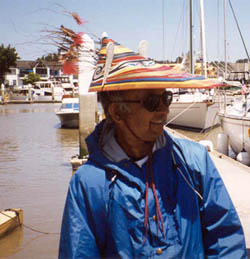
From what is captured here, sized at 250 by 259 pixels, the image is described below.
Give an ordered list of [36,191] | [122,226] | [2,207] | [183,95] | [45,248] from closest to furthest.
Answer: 1. [122,226]
2. [45,248]
3. [2,207]
4. [36,191]
5. [183,95]

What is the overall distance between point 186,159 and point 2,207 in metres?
6.91

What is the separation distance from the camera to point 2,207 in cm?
816

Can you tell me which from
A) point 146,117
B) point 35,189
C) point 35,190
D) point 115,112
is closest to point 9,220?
point 35,190

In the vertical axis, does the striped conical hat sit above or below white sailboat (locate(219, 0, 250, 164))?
above

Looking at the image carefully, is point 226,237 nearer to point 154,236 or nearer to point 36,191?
point 154,236

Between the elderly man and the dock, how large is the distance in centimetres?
253

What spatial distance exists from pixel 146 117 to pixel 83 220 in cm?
59

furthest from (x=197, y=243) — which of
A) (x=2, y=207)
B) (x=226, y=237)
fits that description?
(x=2, y=207)

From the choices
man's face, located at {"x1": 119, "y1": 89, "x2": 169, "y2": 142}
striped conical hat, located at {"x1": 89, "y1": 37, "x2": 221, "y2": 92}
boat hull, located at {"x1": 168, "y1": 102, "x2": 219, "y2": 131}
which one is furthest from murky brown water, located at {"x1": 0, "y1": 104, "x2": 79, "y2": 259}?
boat hull, located at {"x1": 168, "y1": 102, "x2": 219, "y2": 131}

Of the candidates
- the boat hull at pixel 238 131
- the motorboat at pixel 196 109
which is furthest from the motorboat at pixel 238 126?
the motorboat at pixel 196 109

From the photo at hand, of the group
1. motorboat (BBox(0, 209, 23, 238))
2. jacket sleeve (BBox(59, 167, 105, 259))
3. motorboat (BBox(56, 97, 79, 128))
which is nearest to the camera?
jacket sleeve (BBox(59, 167, 105, 259))

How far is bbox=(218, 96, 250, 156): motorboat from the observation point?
1182cm

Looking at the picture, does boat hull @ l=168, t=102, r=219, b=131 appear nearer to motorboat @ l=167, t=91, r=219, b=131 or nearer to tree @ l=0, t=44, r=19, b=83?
motorboat @ l=167, t=91, r=219, b=131

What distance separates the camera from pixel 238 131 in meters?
12.3
